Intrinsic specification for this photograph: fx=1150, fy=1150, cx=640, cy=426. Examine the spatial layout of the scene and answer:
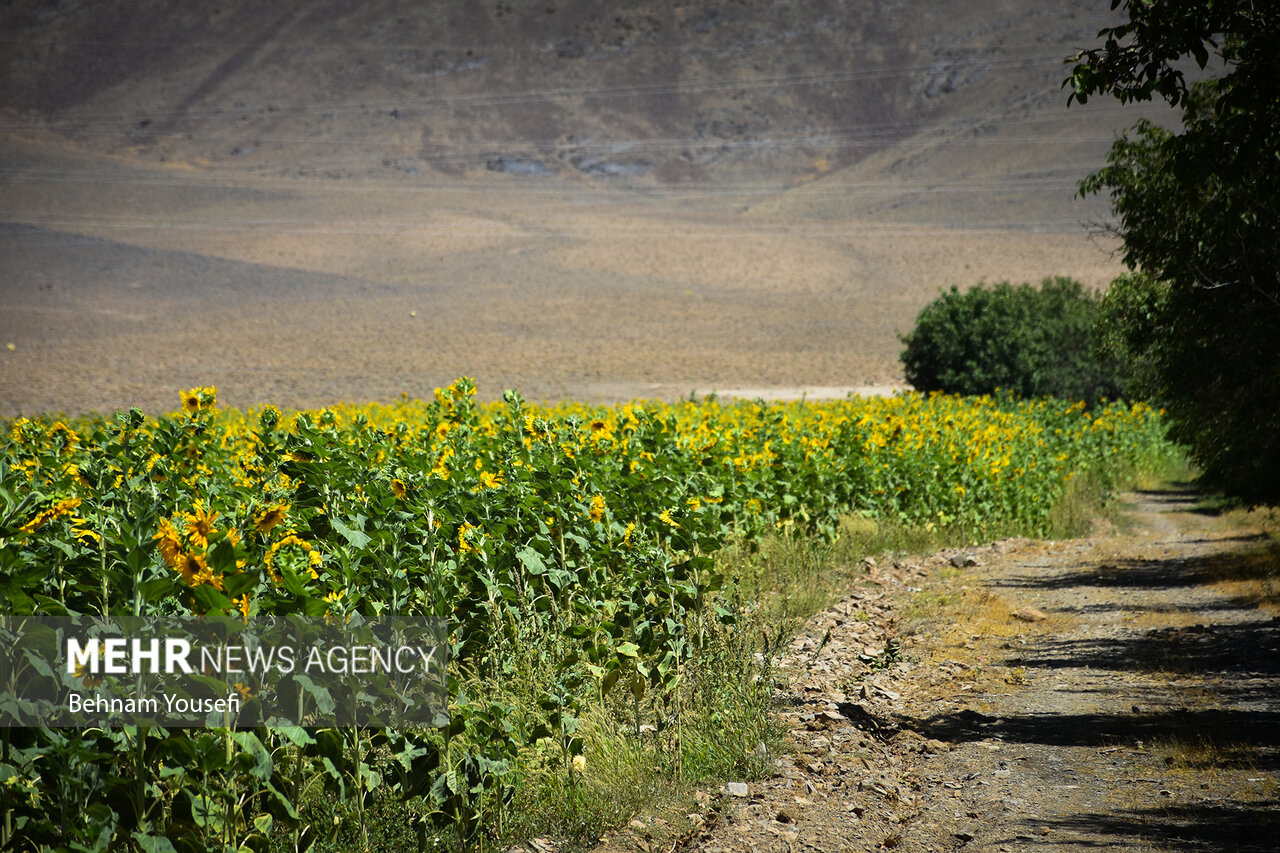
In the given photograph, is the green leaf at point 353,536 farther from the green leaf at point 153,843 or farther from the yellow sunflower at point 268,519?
the green leaf at point 153,843

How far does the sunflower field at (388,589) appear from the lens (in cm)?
A: 399

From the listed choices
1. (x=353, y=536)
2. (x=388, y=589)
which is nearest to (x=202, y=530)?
(x=353, y=536)

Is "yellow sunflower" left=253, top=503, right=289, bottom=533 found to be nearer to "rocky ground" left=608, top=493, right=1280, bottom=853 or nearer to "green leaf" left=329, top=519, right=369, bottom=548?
"green leaf" left=329, top=519, right=369, bottom=548

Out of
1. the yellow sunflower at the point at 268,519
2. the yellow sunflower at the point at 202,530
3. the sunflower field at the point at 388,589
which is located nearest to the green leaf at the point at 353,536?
the sunflower field at the point at 388,589

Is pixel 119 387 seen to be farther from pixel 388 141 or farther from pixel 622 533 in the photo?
pixel 388 141

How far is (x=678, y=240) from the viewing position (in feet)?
293

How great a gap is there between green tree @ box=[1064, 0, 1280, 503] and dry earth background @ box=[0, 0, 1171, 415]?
7.05 metres

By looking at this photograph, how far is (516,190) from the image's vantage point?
4402 inches

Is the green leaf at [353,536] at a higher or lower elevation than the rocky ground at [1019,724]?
higher

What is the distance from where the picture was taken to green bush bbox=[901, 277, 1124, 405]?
3256 centimetres

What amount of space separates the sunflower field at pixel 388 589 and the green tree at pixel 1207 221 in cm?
372

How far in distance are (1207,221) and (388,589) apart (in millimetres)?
7743

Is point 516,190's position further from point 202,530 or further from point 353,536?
point 202,530

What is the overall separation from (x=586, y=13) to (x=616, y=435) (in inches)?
6697
